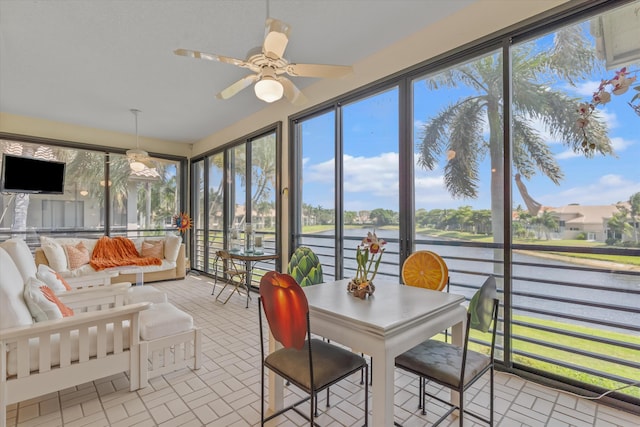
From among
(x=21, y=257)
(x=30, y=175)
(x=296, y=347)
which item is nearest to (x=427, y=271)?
(x=296, y=347)

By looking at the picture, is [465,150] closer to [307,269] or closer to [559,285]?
[559,285]

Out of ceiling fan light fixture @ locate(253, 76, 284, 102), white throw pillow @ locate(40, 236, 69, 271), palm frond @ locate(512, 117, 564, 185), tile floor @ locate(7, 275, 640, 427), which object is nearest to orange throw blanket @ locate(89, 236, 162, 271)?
white throw pillow @ locate(40, 236, 69, 271)

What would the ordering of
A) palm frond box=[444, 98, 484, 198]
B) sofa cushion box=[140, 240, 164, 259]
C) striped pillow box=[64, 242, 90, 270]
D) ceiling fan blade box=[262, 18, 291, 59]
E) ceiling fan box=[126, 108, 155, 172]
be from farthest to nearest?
sofa cushion box=[140, 240, 164, 259]
ceiling fan box=[126, 108, 155, 172]
striped pillow box=[64, 242, 90, 270]
palm frond box=[444, 98, 484, 198]
ceiling fan blade box=[262, 18, 291, 59]

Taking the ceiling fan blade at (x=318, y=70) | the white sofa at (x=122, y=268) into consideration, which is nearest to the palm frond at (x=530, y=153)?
the ceiling fan blade at (x=318, y=70)

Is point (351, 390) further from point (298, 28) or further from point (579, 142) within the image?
point (298, 28)

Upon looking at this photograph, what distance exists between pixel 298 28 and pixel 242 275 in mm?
3289

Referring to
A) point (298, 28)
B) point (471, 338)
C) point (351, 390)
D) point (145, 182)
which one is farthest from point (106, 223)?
point (471, 338)

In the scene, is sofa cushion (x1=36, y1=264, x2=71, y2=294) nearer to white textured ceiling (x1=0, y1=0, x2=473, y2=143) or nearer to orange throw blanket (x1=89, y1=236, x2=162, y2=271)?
white textured ceiling (x1=0, y1=0, x2=473, y2=143)

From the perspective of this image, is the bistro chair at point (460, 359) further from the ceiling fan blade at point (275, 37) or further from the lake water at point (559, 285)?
the ceiling fan blade at point (275, 37)

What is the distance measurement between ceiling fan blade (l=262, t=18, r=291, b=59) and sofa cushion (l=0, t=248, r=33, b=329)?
6.58 ft

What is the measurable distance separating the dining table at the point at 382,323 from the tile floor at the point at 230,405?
0.27 metres

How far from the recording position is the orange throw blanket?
509 cm

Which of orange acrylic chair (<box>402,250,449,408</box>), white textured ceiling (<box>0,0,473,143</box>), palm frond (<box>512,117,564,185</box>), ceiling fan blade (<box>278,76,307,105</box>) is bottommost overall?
orange acrylic chair (<box>402,250,449,408</box>)

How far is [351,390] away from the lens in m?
2.14
